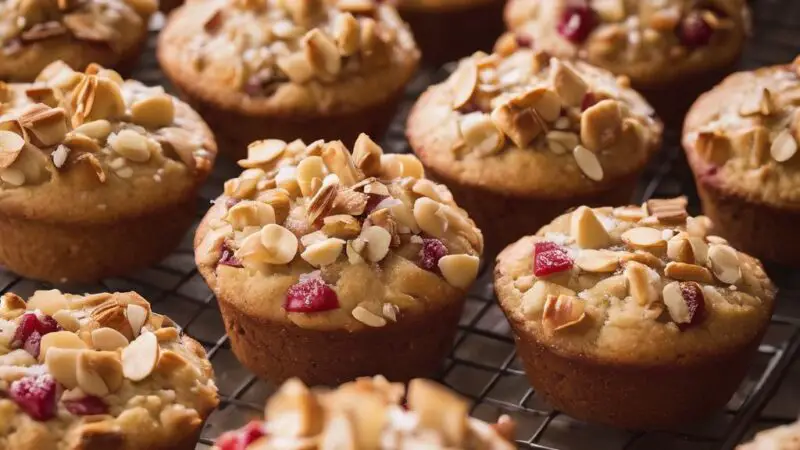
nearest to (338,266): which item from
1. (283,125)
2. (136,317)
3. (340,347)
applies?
(340,347)

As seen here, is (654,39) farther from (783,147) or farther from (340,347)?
(340,347)

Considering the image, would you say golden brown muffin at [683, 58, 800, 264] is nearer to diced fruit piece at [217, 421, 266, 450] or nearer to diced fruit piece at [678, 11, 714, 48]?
diced fruit piece at [678, 11, 714, 48]

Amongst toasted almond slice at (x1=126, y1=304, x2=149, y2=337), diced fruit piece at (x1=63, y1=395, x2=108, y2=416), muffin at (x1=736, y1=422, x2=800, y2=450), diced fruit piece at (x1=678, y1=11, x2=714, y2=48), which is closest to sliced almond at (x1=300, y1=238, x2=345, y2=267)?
toasted almond slice at (x1=126, y1=304, x2=149, y2=337)

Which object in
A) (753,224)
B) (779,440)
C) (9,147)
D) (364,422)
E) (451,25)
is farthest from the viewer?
(451,25)

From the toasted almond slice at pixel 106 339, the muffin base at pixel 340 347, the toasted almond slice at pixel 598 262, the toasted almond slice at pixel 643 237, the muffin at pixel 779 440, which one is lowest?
the muffin base at pixel 340 347

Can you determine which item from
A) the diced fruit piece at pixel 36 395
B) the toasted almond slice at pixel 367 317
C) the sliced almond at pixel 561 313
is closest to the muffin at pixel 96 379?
the diced fruit piece at pixel 36 395

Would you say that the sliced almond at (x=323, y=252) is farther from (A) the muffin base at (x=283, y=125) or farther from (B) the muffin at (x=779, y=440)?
(B) the muffin at (x=779, y=440)
